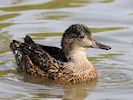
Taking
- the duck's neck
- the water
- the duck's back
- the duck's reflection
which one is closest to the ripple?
the water

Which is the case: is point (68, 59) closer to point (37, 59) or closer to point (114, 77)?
point (37, 59)

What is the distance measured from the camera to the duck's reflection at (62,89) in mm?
13461

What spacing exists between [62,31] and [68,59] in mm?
2396

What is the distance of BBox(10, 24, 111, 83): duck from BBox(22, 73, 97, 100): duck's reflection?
0.17m

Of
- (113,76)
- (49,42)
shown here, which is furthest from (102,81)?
(49,42)

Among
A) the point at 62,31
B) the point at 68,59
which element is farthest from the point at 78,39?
the point at 62,31

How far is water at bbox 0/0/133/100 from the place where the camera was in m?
13.6

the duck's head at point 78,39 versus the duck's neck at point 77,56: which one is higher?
the duck's head at point 78,39

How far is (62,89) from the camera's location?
13.9 m

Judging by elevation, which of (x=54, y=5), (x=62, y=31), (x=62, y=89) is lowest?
(x=62, y=89)

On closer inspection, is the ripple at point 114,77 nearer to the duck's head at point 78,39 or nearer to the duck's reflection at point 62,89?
the duck's reflection at point 62,89

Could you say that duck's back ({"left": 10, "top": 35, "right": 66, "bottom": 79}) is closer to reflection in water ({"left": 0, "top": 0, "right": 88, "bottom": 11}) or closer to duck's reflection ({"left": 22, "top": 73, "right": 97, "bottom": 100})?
duck's reflection ({"left": 22, "top": 73, "right": 97, "bottom": 100})

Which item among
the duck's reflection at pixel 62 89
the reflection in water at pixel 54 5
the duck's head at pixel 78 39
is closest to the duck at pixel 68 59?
the duck's head at pixel 78 39

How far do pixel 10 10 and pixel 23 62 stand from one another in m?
3.87
